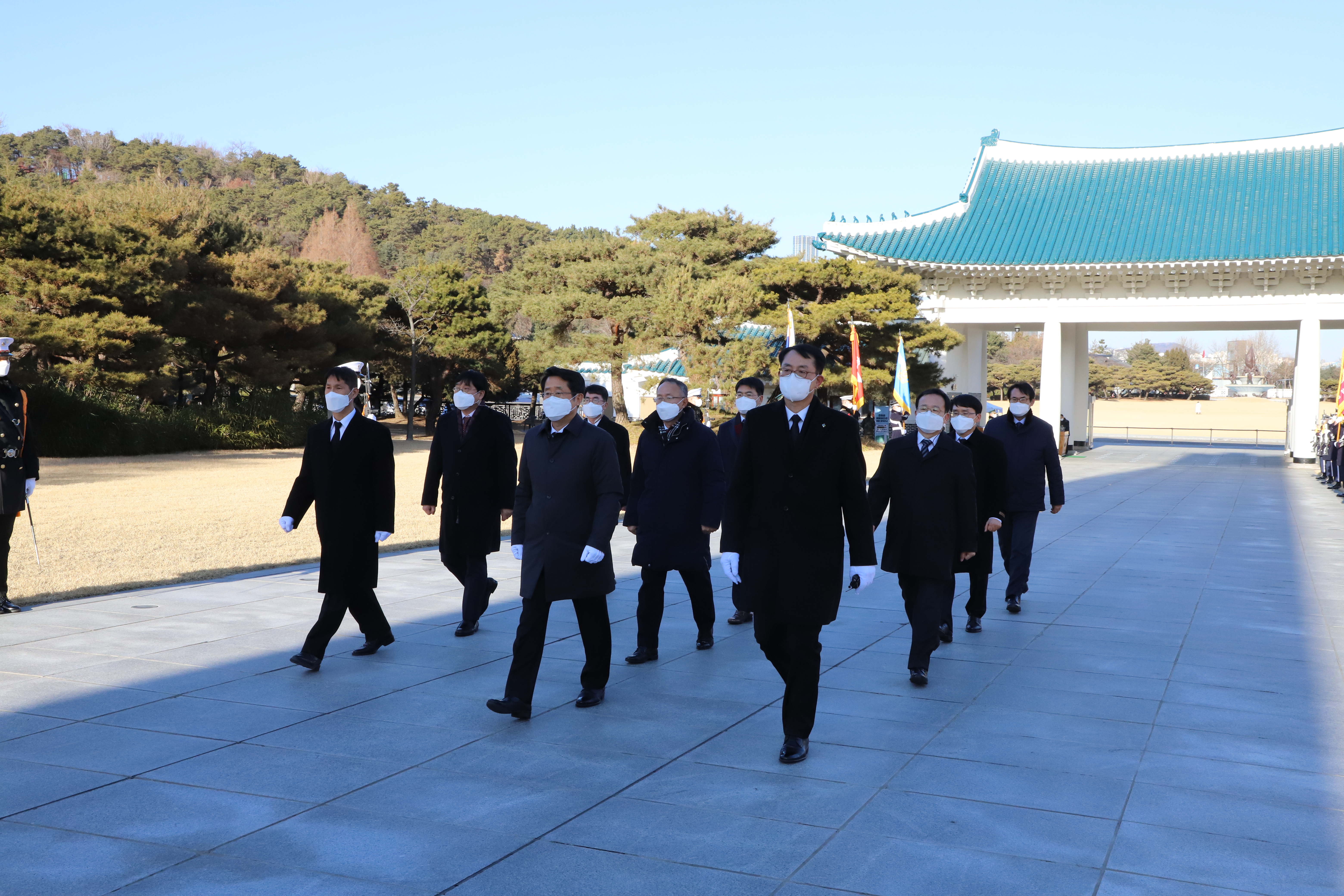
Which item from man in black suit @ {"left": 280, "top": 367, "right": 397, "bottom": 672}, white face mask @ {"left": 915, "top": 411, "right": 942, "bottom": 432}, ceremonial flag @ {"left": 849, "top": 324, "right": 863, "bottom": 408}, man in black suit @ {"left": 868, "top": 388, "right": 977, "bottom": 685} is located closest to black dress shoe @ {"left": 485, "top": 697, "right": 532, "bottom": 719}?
→ man in black suit @ {"left": 280, "top": 367, "right": 397, "bottom": 672}

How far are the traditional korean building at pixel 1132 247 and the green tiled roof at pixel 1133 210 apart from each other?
0.05m

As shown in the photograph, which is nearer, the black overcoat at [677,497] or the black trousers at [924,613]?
the black trousers at [924,613]

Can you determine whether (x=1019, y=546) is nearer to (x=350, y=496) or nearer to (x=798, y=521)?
(x=798, y=521)

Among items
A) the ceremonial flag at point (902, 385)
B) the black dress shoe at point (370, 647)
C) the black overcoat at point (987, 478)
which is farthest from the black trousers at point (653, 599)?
the ceremonial flag at point (902, 385)

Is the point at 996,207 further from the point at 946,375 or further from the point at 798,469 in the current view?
the point at 798,469

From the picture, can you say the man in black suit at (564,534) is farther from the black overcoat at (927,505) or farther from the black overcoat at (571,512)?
the black overcoat at (927,505)

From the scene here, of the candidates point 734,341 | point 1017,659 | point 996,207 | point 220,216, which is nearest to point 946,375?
point 996,207

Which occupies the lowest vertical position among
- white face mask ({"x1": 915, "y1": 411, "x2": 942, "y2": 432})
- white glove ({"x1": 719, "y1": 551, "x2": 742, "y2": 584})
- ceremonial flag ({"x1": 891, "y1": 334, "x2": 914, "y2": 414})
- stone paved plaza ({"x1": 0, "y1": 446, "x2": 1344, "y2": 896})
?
stone paved plaza ({"x1": 0, "y1": 446, "x2": 1344, "y2": 896})

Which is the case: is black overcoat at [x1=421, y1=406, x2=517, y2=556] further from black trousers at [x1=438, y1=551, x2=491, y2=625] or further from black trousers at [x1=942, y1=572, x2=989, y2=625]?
black trousers at [x1=942, y1=572, x2=989, y2=625]

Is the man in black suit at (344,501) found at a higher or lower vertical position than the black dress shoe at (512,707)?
higher

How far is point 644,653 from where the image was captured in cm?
635

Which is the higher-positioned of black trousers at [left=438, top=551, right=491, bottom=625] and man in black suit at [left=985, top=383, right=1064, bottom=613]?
man in black suit at [left=985, top=383, right=1064, bottom=613]

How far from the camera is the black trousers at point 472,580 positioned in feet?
22.7

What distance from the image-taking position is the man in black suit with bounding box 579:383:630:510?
7.93 m
